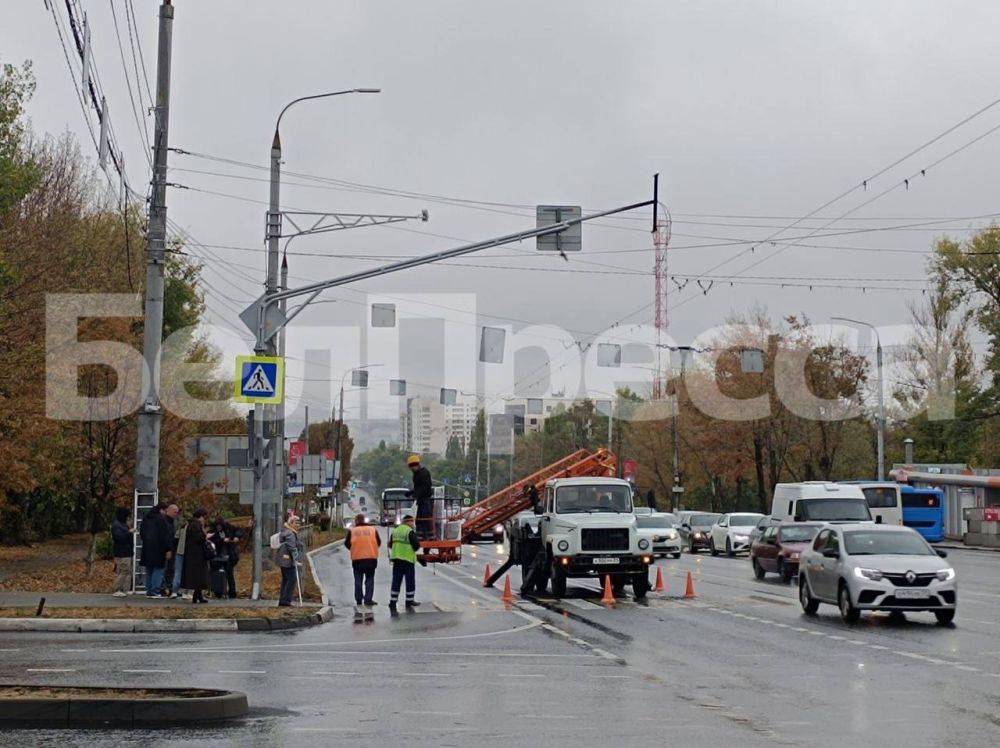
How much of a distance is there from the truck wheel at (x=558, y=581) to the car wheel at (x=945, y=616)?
370 inches

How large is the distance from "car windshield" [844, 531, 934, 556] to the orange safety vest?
9313mm

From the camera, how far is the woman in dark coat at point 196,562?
26.9 meters

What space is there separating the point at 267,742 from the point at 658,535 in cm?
4251

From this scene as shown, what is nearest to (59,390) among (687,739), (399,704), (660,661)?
(660,661)

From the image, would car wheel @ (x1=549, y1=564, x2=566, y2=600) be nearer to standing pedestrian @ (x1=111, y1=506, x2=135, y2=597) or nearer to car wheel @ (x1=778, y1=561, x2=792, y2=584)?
car wheel @ (x1=778, y1=561, x2=792, y2=584)

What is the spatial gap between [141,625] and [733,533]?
36833 millimetres

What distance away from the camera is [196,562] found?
27.3m

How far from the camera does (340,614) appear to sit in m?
26.9

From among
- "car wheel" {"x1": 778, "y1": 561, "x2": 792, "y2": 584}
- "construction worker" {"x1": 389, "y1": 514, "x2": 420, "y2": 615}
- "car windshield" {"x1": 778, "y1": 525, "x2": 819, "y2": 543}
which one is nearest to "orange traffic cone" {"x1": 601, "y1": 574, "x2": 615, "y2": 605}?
"construction worker" {"x1": 389, "y1": 514, "x2": 420, "y2": 615}

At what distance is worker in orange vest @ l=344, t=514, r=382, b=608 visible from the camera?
1125 inches

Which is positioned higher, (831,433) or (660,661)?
(831,433)

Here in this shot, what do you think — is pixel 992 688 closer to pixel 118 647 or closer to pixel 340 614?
pixel 118 647

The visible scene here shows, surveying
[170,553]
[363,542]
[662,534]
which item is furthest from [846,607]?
[662,534]

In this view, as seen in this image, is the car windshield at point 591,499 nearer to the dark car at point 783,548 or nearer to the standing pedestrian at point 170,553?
the dark car at point 783,548
